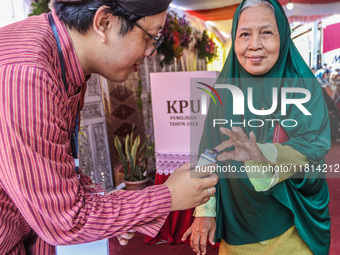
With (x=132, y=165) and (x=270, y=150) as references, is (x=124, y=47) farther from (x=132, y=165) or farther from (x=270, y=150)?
(x=132, y=165)

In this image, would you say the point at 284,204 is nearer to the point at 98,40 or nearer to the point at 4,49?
the point at 98,40

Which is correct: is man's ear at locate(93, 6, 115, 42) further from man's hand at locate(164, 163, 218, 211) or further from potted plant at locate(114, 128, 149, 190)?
potted plant at locate(114, 128, 149, 190)

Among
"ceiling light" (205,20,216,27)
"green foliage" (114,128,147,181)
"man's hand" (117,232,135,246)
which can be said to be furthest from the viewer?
"ceiling light" (205,20,216,27)

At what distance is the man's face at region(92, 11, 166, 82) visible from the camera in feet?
3.09

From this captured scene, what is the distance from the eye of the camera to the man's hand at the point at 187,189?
890 millimetres

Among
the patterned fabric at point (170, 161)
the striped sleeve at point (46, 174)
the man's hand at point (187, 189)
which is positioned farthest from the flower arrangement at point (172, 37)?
the striped sleeve at point (46, 174)

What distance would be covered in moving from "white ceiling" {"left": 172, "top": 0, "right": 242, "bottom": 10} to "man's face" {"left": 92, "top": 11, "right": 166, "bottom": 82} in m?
5.14

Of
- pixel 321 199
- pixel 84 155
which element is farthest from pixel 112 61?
pixel 84 155

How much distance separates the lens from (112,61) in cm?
100

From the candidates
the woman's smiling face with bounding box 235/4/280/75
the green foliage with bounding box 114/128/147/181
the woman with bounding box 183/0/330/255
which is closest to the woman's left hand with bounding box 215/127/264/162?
the woman with bounding box 183/0/330/255

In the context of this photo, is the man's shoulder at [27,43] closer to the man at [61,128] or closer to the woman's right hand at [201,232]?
the man at [61,128]

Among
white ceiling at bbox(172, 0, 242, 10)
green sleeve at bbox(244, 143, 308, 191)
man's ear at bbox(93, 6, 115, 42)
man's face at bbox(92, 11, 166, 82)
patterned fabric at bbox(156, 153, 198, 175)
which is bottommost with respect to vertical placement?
patterned fabric at bbox(156, 153, 198, 175)

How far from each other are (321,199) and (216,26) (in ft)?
22.7

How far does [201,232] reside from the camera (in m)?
1.34
